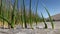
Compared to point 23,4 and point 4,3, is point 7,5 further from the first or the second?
point 23,4

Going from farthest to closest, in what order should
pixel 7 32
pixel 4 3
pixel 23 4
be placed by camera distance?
pixel 4 3, pixel 23 4, pixel 7 32

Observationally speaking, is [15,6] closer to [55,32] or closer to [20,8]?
[20,8]

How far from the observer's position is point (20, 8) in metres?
1.30

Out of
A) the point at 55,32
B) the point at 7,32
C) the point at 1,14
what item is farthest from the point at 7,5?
the point at 55,32

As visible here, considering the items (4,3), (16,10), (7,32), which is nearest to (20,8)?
(16,10)

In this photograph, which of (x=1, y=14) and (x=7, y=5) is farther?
(x=7, y=5)

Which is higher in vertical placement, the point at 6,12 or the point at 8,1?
the point at 8,1

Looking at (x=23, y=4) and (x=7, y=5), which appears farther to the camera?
(x=7, y=5)

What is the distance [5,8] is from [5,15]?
8 cm

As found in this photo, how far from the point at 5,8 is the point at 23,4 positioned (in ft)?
0.86

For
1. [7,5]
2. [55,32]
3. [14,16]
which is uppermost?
[7,5]

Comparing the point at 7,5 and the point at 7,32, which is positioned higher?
the point at 7,5

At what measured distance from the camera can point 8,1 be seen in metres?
1.42

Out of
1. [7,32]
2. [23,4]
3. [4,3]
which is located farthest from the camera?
[4,3]
